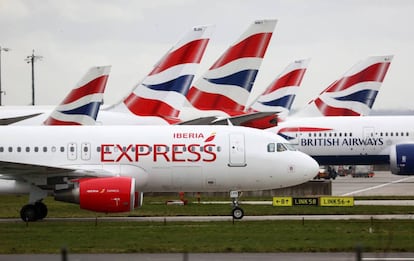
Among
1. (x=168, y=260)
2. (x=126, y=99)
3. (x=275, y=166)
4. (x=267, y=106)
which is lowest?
(x=168, y=260)

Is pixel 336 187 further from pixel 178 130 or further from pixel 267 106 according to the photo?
pixel 178 130

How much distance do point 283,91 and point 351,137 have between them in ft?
30.6

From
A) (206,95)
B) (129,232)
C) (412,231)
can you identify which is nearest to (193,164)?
(129,232)

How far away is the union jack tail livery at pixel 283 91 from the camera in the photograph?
76000 millimetres

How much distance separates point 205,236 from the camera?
102 ft

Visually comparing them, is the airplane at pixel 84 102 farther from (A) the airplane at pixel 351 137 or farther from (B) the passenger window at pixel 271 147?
(A) the airplane at pixel 351 137

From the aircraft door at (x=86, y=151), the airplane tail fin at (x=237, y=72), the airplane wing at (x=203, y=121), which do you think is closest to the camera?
the aircraft door at (x=86, y=151)

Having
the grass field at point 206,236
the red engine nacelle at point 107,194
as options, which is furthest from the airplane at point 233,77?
the grass field at point 206,236

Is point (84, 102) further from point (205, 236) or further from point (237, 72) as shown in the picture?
point (205, 236)

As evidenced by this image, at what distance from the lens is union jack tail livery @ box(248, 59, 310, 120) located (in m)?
76.0

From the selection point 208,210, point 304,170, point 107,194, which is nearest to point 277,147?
point 304,170

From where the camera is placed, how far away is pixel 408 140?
224ft

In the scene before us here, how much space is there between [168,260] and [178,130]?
46.8ft

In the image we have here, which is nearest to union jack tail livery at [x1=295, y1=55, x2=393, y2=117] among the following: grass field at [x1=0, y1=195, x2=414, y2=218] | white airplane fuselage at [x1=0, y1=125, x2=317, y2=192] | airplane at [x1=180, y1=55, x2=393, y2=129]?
airplane at [x1=180, y1=55, x2=393, y2=129]
